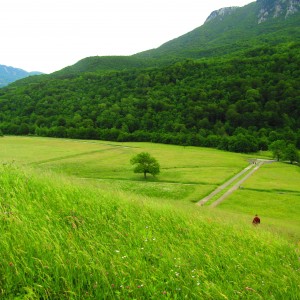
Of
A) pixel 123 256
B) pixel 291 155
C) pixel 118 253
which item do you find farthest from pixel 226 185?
pixel 123 256

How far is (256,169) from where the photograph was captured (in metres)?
88.4

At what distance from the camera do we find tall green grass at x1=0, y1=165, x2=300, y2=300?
4.77 meters

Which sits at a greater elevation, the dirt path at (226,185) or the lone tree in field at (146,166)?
the lone tree in field at (146,166)

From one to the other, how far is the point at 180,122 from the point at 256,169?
98255mm

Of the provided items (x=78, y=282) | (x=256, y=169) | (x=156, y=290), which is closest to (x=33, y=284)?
(x=78, y=282)

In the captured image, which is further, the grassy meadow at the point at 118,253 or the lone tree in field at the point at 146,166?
the lone tree in field at the point at 146,166

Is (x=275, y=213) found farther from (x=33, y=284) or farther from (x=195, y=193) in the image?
(x=33, y=284)

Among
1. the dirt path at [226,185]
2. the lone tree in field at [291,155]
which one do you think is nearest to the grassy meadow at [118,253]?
the dirt path at [226,185]

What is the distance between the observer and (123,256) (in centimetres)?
564

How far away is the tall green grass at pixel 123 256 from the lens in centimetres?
477

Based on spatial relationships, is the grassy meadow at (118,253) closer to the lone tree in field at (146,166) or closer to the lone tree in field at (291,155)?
the lone tree in field at (146,166)

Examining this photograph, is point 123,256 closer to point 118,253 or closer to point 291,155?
point 118,253

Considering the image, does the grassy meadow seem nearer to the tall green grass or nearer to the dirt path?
the tall green grass

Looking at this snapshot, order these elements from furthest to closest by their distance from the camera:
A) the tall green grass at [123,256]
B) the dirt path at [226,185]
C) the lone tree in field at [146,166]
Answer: the lone tree in field at [146,166]
the dirt path at [226,185]
the tall green grass at [123,256]
